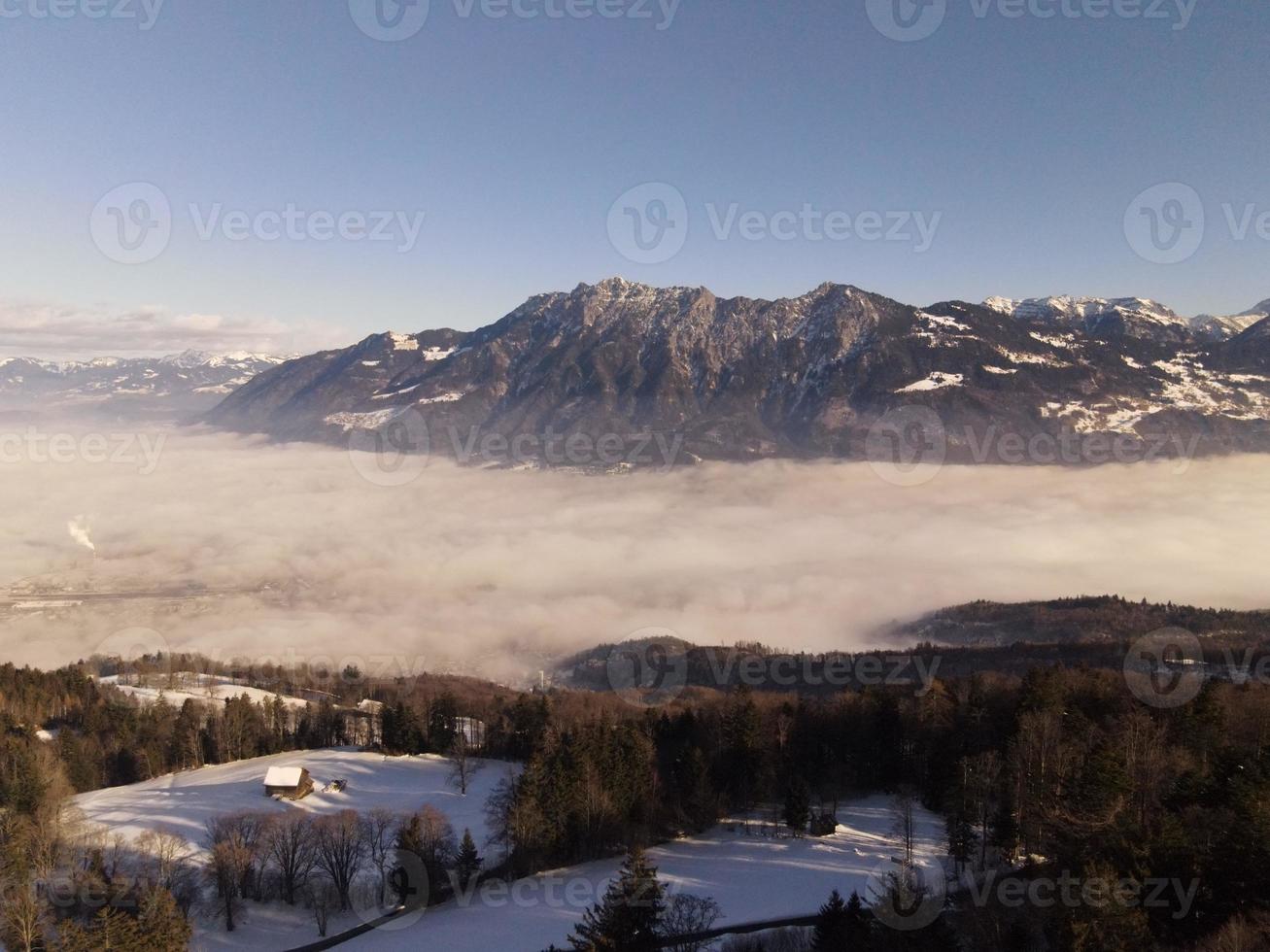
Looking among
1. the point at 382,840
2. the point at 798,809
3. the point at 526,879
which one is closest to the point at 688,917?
the point at 526,879

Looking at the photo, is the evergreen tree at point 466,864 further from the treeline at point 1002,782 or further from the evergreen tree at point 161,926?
the evergreen tree at point 161,926

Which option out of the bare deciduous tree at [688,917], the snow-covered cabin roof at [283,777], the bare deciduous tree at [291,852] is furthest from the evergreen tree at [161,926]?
the snow-covered cabin roof at [283,777]

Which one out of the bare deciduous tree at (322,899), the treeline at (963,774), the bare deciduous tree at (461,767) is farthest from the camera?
the bare deciduous tree at (461,767)

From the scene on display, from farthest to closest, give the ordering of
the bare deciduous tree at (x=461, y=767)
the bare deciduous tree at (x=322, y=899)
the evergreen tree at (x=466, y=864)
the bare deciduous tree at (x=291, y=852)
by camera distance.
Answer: the bare deciduous tree at (x=461, y=767) → the evergreen tree at (x=466, y=864) → the bare deciduous tree at (x=291, y=852) → the bare deciduous tree at (x=322, y=899)

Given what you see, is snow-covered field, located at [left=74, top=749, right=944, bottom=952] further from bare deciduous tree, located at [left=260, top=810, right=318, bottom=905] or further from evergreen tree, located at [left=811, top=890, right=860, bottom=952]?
evergreen tree, located at [left=811, top=890, right=860, bottom=952]

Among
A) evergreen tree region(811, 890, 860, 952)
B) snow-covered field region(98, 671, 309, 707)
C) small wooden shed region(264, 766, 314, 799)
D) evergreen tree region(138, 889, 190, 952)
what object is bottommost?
snow-covered field region(98, 671, 309, 707)

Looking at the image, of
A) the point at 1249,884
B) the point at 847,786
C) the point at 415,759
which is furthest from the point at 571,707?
the point at 1249,884

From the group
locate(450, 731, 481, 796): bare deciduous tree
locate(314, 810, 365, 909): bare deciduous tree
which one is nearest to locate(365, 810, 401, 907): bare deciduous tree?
locate(314, 810, 365, 909): bare deciduous tree
